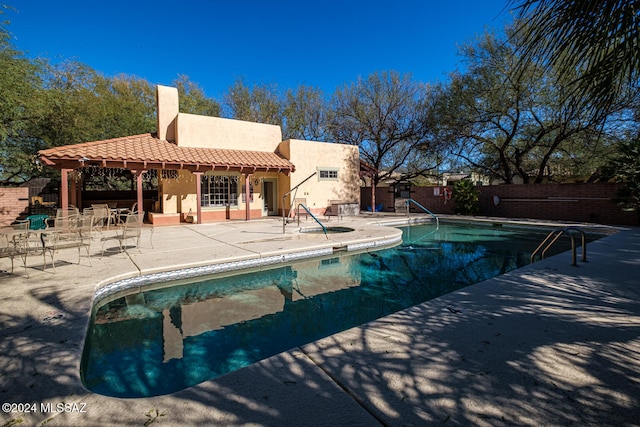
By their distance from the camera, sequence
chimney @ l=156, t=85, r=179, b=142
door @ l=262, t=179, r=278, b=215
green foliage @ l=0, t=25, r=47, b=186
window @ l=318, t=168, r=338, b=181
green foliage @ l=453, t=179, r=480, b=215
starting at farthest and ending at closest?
window @ l=318, t=168, r=338, b=181 → door @ l=262, t=179, r=278, b=215 → green foliage @ l=453, t=179, r=480, b=215 → chimney @ l=156, t=85, r=179, b=142 → green foliage @ l=0, t=25, r=47, b=186

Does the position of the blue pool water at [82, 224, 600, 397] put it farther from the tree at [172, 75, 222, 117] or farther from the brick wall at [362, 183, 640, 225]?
the tree at [172, 75, 222, 117]

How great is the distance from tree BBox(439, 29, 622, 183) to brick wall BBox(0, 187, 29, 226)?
20760 mm

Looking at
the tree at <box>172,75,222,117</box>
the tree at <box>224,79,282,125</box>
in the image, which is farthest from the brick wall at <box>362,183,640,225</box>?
the tree at <box>172,75,222,117</box>

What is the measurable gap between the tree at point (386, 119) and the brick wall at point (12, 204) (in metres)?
19.3

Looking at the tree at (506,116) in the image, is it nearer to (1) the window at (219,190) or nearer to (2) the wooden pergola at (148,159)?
(2) the wooden pergola at (148,159)

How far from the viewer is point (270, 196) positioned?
1814 centimetres

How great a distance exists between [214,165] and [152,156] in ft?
7.85

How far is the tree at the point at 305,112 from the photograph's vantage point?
27.1 meters

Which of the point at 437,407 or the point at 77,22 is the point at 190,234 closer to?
the point at 437,407

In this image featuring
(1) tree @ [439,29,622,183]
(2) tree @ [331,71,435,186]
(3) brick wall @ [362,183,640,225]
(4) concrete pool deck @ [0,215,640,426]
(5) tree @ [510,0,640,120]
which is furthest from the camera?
(2) tree @ [331,71,435,186]

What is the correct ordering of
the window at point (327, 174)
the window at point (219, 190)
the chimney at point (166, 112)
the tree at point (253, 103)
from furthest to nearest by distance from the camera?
the tree at point (253, 103), the window at point (327, 174), the window at point (219, 190), the chimney at point (166, 112)

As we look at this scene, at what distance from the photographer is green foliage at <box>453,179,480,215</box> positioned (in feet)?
57.7

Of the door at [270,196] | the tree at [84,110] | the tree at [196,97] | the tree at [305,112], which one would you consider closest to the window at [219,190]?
the door at [270,196]

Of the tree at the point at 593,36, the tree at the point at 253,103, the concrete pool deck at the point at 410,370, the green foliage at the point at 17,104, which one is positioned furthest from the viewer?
the tree at the point at 253,103
